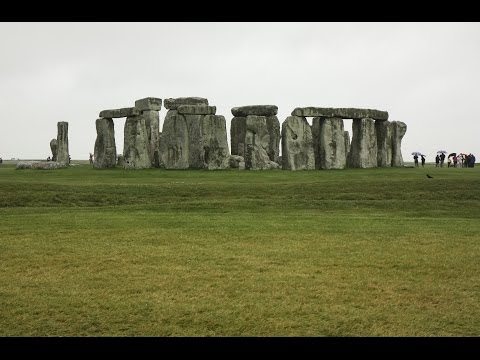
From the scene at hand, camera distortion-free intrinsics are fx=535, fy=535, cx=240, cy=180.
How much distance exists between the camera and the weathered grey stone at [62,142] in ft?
126

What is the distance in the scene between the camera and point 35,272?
8.08 m

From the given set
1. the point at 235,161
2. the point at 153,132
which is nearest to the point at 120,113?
the point at 153,132

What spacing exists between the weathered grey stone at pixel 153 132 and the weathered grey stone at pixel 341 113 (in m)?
9.01

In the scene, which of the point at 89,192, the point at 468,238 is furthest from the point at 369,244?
the point at 89,192

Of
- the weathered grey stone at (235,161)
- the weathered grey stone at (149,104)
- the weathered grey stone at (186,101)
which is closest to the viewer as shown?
the weathered grey stone at (235,161)

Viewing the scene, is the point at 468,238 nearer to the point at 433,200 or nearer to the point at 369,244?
the point at 369,244

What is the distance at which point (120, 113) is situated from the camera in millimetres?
32750

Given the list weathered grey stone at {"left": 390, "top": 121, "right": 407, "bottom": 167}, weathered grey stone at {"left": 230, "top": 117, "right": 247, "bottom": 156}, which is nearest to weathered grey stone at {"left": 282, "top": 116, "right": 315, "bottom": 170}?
weathered grey stone at {"left": 230, "top": 117, "right": 247, "bottom": 156}

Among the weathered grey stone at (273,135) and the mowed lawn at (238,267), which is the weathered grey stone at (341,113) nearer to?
the weathered grey stone at (273,135)

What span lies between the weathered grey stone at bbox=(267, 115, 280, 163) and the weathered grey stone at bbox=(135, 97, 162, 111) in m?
7.12

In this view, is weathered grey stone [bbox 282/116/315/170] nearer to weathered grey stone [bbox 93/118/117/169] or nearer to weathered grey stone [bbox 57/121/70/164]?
weathered grey stone [bbox 93/118/117/169]

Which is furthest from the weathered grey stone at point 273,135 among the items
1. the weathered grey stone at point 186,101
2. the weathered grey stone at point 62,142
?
the weathered grey stone at point 62,142

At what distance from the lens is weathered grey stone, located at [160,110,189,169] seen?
30438 millimetres
